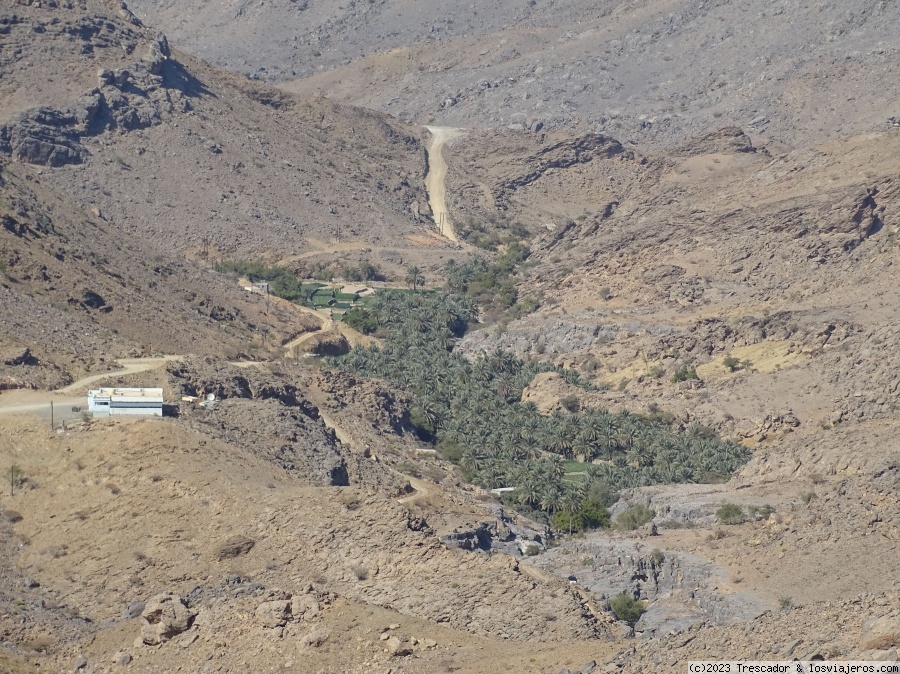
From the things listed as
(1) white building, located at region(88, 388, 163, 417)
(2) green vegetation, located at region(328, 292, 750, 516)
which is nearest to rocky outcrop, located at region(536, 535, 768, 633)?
(2) green vegetation, located at region(328, 292, 750, 516)

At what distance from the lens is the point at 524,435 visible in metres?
76.6

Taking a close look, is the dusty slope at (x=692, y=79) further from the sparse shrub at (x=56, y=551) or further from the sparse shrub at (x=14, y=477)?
the sparse shrub at (x=56, y=551)

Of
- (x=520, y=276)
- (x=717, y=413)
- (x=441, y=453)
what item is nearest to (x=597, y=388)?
(x=717, y=413)

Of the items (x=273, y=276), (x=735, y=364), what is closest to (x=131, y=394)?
(x=735, y=364)

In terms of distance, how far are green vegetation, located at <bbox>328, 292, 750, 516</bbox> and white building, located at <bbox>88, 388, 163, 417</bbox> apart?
14423 mm

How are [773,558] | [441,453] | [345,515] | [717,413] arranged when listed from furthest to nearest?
[717,413] → [441,453] → [773,558] → [345,515]

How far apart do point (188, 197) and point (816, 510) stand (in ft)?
254

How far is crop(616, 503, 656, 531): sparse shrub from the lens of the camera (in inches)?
2328

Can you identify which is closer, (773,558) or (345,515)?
(345,515)

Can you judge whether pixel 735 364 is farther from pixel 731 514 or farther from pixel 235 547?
pixel 235 547

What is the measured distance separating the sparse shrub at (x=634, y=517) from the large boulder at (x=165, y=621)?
2379 cm

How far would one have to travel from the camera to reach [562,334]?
3792 inches

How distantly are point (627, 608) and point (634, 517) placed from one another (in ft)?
37.4

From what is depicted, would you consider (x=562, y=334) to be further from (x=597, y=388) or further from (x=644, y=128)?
(x=644, y=128)
